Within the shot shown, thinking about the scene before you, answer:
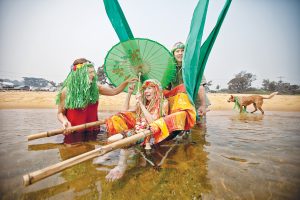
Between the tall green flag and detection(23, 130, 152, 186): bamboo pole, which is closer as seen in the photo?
detection(23, 130, 152, 186): bamboo pole

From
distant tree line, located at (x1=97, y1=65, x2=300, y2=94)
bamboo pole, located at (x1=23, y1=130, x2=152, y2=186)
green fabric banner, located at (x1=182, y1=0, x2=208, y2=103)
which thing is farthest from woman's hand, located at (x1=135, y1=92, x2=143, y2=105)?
distant tree line, located at (x1=97, y1=65, x2=300, y2=94)

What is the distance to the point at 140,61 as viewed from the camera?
3.18 m

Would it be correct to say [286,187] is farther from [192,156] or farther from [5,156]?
[5,156]

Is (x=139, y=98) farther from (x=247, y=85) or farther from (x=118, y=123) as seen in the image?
(x=247, y=85)

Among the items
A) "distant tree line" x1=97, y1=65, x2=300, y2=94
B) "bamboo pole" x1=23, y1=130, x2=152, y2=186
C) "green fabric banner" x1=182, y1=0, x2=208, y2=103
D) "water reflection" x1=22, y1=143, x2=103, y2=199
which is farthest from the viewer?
"distant tree line" x1=97, y1=65, x2=300, y2=94

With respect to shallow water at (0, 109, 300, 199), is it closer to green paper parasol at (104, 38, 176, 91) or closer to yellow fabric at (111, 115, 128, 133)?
yellow fabric at (111, 115, 128, 133)

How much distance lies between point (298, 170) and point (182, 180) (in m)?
1.49

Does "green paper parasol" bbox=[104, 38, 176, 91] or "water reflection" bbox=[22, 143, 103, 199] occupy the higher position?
"green paper parasol" bbox=[104, 38, 176, 91]

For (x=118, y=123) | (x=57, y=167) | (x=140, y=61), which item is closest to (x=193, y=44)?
(x=140, y=61)

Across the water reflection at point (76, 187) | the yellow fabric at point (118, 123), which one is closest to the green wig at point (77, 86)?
the yellow fabric at point (118, 123)

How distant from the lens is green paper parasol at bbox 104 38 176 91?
292cm

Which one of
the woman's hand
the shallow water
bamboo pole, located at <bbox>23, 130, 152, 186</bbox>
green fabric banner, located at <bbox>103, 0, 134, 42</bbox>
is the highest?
green fabric banner, located at <bbox>103, 0, 134, 42</bbox>

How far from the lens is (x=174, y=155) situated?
273cm

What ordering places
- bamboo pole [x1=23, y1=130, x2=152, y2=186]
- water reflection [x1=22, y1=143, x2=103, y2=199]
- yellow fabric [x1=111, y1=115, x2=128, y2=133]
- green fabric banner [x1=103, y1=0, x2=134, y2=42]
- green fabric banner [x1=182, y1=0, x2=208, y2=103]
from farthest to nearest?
green fabric banner [x1=103, y1=0, x2=134, y2=42]
yellow fabric [x1=111, y1=115, x2=128, y2=133]
green fabric banner [x1=182, y1=0, x2=208, y2=103]
water reflection [x1=22, y1=143, x2=103, y2=199]
bamboo pole [x1=23, y1=130, x2=152, y2=186]
